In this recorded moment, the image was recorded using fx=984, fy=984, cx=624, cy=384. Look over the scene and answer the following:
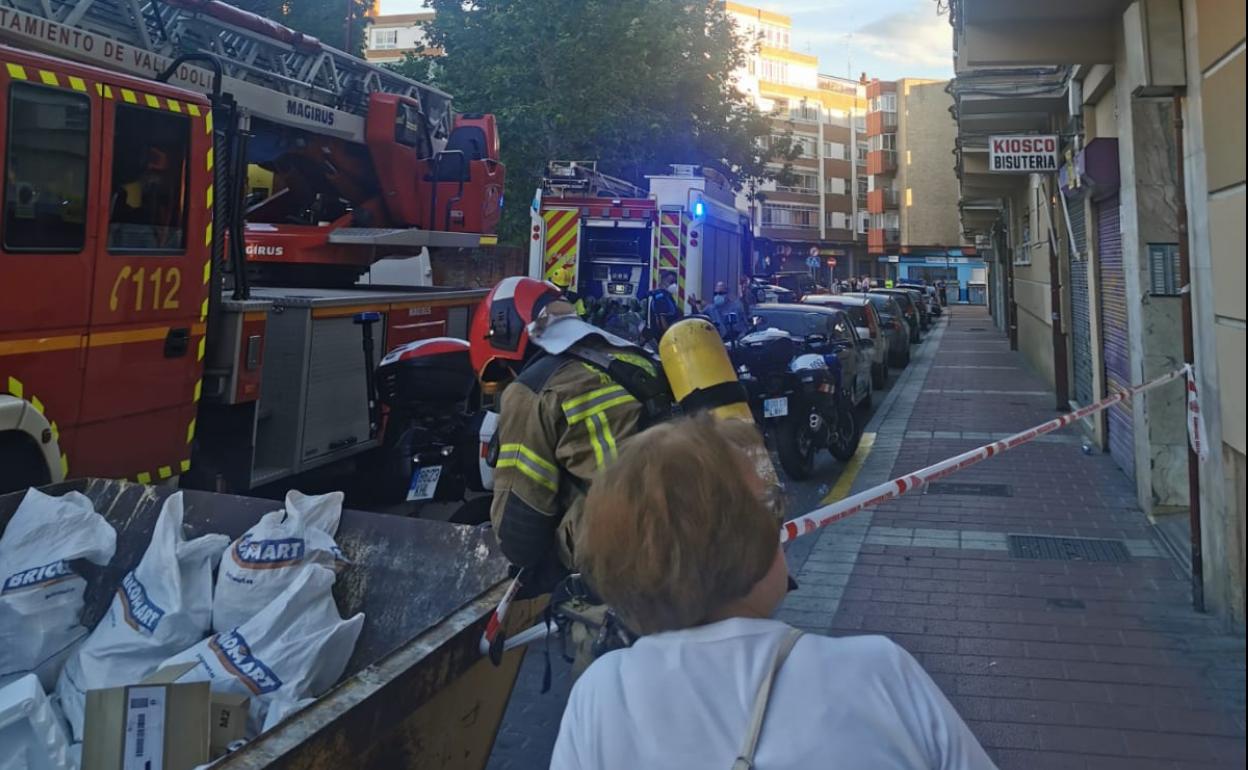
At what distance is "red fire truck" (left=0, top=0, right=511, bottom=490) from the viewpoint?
436 cm

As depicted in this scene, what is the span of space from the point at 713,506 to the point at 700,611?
0.16 metres

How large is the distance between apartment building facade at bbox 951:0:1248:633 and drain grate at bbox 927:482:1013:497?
0.96 metres

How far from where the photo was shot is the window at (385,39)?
68.4m

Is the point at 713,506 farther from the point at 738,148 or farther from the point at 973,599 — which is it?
the point at 738,148

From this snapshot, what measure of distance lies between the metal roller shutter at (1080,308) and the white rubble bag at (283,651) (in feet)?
27.2

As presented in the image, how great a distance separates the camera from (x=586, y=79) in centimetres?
2158

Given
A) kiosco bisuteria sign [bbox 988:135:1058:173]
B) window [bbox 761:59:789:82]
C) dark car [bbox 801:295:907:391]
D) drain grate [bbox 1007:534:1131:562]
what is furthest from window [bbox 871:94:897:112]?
drain grate [bbox 1007:534:1131:562]

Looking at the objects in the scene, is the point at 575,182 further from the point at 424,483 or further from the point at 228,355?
the point at 424,483

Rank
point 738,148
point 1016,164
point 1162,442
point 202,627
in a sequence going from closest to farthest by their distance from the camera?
point 202,627 < point 1162,442 < point 1016,164 < point 738,148

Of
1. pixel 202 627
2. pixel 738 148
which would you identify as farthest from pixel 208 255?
pixel 738 148

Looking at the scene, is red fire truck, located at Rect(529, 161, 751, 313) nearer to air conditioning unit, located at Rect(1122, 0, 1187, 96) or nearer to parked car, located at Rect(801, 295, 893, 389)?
parked car, located at Rect(801, 295, 893, 389)

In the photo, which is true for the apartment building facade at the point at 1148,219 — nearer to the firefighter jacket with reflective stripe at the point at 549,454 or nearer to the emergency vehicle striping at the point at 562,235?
the firefighter jacket with reflective stripe at the point at 549,454

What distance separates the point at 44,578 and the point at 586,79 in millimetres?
19835

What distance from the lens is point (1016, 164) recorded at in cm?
980
